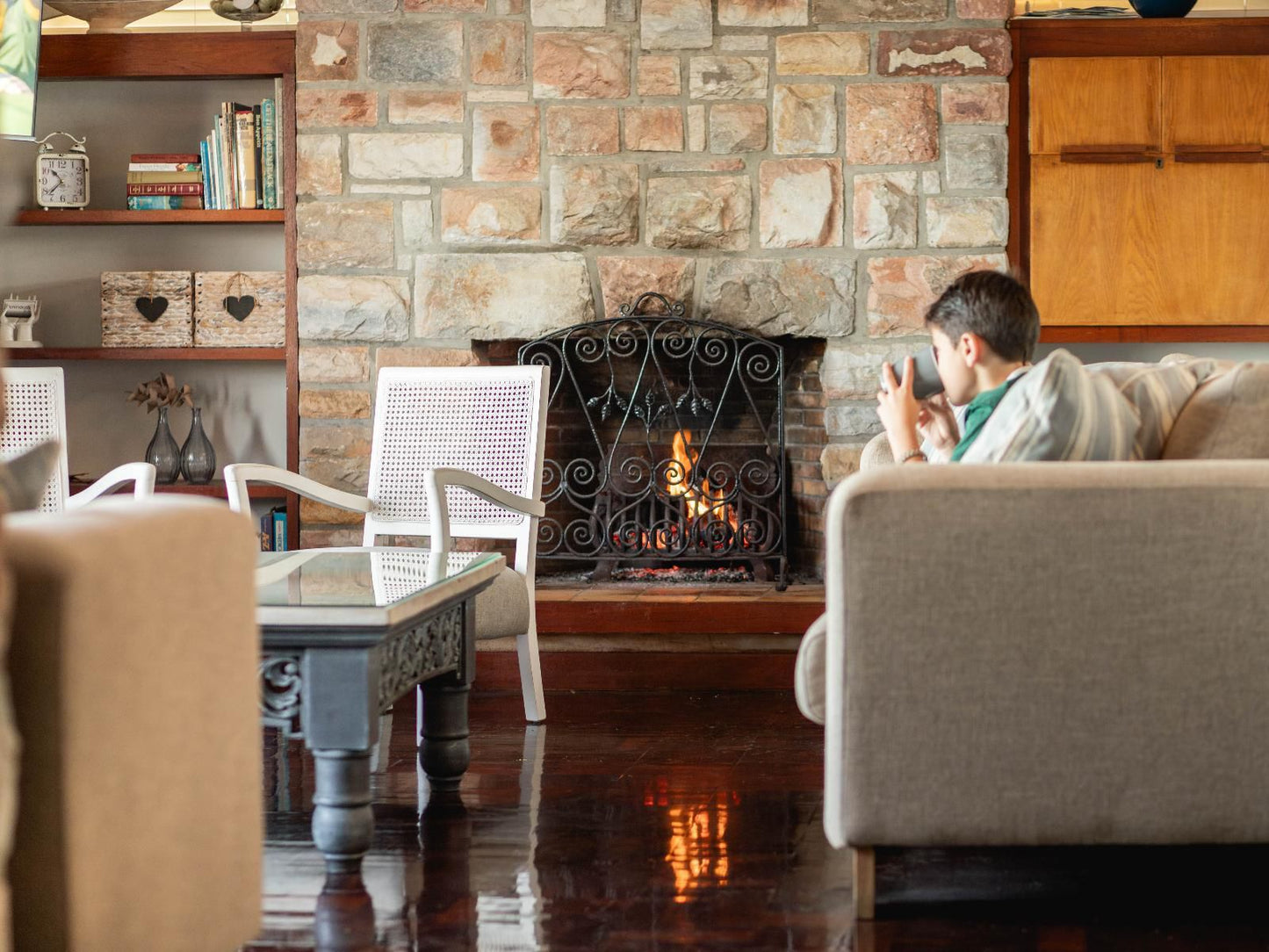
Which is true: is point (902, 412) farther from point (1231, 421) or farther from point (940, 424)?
point (1231, 421)

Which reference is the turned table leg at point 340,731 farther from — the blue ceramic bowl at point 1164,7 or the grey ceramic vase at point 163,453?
the blue ceramic bowl at point 1164,7

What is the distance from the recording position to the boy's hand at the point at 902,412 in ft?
7.70

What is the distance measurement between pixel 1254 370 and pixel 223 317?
312 cm

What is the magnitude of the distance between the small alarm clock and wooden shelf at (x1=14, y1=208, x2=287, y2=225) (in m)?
0.03

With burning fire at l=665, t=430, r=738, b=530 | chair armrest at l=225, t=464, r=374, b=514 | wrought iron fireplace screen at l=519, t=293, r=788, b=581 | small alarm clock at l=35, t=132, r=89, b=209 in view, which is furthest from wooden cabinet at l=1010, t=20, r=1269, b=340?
small alarm clock at l=35, t=132, r=89, b=209

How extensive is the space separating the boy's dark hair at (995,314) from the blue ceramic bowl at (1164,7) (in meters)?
2.20

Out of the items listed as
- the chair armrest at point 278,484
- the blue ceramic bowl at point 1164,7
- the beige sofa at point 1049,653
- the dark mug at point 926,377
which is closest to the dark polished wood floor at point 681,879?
the beige sofa at point 1049,653

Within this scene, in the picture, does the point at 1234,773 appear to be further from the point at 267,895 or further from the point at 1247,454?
the point at 267,895

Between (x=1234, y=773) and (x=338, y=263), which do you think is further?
(x=338, y=263)

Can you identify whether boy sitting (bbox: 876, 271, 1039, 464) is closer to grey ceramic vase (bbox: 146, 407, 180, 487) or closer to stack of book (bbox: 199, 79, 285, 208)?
stack of book (bbox: 199, 79, 285, 208)

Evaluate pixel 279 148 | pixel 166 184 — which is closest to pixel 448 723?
pixel 279 148

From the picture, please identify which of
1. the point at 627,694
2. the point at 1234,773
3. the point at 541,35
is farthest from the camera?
the point at 541,35

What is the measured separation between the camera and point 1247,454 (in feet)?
6.54

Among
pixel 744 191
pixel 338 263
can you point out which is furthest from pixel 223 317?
pixel 744 191
